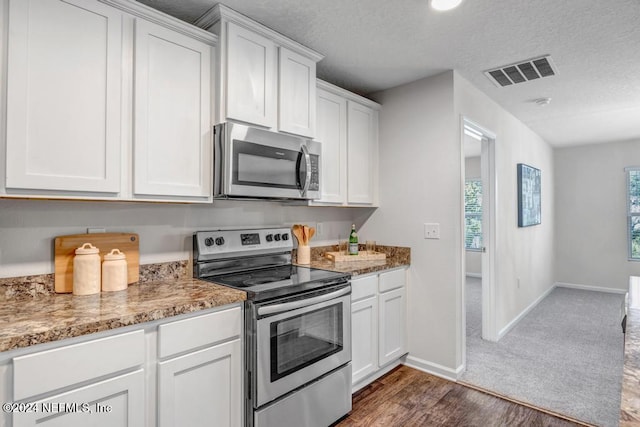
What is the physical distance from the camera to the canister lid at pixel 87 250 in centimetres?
165

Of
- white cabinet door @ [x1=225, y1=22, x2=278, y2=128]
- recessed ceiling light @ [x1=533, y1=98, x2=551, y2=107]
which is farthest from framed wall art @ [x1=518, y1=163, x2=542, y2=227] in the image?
white cabinet door @ [x1=225, y1=22, x2=278, y2=128]

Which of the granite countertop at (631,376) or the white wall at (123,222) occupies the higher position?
the white wall at (123,222)

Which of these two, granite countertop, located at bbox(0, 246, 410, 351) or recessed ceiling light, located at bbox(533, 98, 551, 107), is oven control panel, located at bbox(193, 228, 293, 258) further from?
recessed ceiling light, located at bbox(533, 98, 551, 107)

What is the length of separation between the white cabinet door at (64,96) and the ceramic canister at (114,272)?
36 centimetres

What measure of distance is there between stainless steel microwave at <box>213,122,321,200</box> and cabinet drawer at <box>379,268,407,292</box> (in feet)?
2.76

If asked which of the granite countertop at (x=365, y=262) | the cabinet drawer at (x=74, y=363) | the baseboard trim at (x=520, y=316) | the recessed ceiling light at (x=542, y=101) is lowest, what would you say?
the baseboard trim at (x=520, y=316)

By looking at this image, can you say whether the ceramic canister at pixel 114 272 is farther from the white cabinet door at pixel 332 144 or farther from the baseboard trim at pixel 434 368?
the baseboard trim at pixel 434 368

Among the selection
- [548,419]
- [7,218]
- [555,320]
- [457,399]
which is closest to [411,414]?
[457,399]

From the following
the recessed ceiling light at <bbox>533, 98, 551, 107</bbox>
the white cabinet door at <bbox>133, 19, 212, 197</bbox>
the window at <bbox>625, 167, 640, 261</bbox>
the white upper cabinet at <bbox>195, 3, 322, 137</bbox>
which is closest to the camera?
the white cabinet door at <bbox>133, 19, 212, 197</bbox>

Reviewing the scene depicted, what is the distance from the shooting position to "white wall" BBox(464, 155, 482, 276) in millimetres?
6832

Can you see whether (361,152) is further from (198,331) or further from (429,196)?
(198,331)

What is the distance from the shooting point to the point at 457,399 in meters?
2.44

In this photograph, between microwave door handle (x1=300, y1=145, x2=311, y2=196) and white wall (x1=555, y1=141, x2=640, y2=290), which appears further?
white wall (x1=555, y1=141, x2=640, y2=290)

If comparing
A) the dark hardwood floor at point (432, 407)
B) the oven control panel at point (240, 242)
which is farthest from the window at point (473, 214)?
the oven control panel at point (240, 242)
